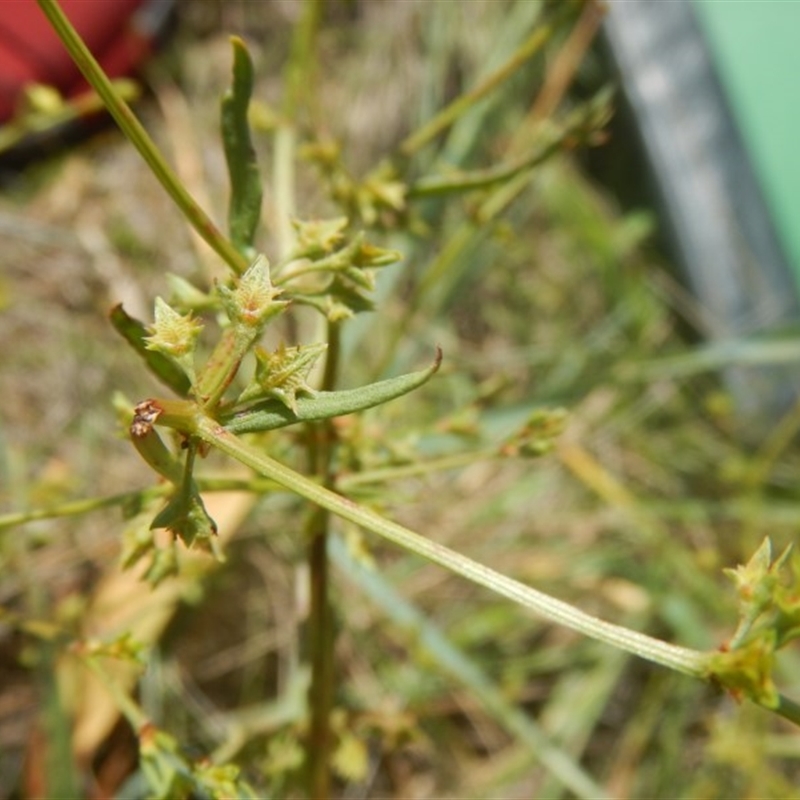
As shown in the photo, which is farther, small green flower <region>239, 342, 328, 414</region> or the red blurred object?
the red blurred object

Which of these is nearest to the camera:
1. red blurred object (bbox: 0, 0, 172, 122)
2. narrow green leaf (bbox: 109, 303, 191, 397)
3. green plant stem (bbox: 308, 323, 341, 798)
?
narrow green leaf (bbox: 109, 303, 191, 397)

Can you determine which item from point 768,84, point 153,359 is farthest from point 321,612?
point 768,84

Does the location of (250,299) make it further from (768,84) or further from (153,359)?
(768,84)

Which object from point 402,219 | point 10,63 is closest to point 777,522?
point 402,219

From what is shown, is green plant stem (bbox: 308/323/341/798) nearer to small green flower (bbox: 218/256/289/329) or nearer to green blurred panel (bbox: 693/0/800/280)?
small green flower (bbox: 218/256/289/329)

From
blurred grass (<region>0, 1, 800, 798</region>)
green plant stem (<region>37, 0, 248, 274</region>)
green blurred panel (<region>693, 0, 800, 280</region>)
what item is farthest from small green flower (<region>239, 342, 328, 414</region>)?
green blurred panel (<region>693, 0, 800, 280</region>)

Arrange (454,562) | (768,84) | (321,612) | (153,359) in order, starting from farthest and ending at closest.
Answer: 1. (768,84)
2. (321,612)
3. (153,359)
4. (454,562)

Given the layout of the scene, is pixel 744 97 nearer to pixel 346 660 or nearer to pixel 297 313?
pixel 297 313
